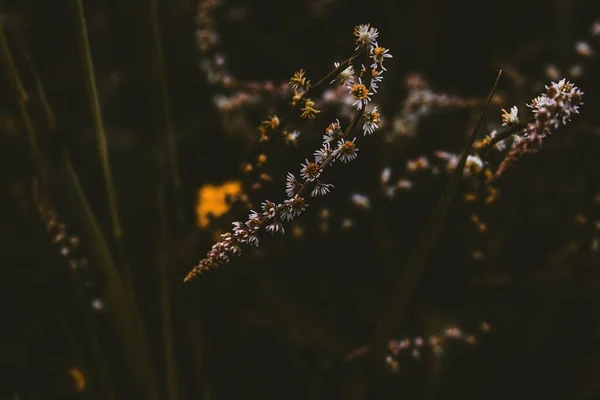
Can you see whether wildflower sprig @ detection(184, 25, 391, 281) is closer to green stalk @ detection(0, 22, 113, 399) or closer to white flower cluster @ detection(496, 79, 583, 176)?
white flower cluster @ detection(496, 79, 583, 176)

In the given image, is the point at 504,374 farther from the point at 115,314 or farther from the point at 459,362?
the point at 115,314

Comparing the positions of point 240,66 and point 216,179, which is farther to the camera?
point 240,66

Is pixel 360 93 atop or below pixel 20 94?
below

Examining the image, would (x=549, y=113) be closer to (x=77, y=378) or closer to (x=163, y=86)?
(x=163, y=86)

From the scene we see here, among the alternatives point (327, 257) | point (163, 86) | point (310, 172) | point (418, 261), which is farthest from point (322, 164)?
point (327, 257)

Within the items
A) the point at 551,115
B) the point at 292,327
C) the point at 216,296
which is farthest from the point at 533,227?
the point at 551,115

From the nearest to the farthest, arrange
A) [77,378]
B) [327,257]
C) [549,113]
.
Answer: [549,113] → [77,378] → [327,257]

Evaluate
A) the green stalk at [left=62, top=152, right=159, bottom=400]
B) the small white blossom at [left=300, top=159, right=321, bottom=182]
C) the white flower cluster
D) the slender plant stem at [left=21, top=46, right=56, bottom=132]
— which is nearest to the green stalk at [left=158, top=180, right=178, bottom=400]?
the green stalk at [left=62, top=152, right=159, bottom=400]

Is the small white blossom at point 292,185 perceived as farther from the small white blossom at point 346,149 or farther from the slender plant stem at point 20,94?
the slender plant stem at point 20,94

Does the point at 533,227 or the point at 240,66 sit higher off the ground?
the point at 240,66
